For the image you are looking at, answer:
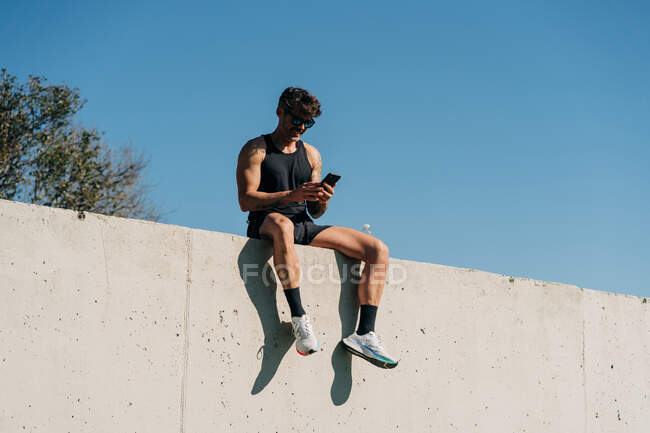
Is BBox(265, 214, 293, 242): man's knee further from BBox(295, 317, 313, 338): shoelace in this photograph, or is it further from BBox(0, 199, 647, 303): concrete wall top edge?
BBox(295, 317, 313, 338): shoelace

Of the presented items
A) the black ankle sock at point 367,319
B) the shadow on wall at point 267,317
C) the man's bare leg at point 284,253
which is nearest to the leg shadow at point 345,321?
the shadow on wall at point 267,317

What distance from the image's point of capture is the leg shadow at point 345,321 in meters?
3.51

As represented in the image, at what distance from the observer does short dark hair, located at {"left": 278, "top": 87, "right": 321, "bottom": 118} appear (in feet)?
11.9

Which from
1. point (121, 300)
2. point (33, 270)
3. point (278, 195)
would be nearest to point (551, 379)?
point (278, 195)

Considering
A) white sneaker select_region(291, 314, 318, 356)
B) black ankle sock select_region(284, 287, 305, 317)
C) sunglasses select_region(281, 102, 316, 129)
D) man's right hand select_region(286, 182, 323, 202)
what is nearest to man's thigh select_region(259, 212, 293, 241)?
man's right hand select_region(286, 182, 323, 202)

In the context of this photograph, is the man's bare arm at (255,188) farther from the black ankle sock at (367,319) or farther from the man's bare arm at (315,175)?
the black ankle sock at (367,319)

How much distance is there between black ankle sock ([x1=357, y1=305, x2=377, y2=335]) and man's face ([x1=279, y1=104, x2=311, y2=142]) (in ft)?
3.24

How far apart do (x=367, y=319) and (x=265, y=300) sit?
55 centimetres

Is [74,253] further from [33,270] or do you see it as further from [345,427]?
[345,427]

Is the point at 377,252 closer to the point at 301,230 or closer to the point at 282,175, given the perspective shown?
the point at 301,230

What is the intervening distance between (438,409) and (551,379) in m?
1.04

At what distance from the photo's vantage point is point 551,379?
4.49 m

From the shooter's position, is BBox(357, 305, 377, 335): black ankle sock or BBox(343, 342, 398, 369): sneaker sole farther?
BBox(357, 305, 377, 335): black ankle sock

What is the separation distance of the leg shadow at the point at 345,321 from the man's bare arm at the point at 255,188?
47cm
